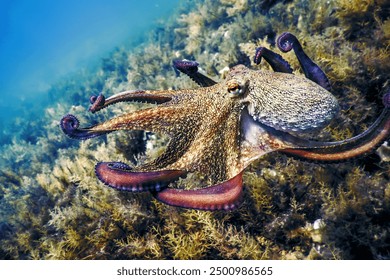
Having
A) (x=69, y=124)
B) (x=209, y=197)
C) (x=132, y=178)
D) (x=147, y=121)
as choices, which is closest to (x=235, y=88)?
A: (x=147, y=121)

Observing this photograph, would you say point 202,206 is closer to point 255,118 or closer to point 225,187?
point 225,187

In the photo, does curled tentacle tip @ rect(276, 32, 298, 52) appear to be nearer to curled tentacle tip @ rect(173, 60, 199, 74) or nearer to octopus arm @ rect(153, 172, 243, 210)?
curled tentacle tip @ rect(173, 60, 199, 74)

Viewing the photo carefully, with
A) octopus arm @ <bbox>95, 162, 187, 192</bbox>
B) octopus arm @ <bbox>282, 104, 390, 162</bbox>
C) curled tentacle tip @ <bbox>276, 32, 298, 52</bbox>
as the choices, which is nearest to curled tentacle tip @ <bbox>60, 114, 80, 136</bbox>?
octopus arm @ <bbox>95, 162, 187, 192</bbox>

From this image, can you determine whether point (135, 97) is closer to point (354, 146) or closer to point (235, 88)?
point (235, 88)

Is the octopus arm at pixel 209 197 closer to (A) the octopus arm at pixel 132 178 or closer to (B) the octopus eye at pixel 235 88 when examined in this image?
(A) the octopus arm at pixel 132 178

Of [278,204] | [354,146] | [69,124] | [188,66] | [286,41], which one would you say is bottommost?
[278,204]
